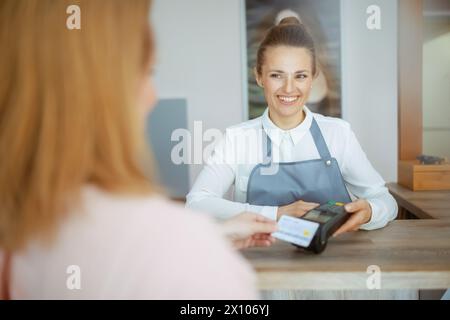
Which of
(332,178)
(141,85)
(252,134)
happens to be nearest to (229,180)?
(252,134)

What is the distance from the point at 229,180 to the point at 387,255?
1.41 ft

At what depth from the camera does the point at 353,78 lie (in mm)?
1066

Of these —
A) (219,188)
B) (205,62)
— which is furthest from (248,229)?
(205,62)

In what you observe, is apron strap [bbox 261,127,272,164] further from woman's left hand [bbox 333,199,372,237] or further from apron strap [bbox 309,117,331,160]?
woman's left hand [bbox 333,199,372,237]

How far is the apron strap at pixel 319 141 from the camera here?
1032 mm

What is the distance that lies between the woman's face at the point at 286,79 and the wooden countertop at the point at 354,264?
41cm

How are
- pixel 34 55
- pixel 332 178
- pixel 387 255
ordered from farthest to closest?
pixel 332 178
pixel 387 255
pixel 34 55

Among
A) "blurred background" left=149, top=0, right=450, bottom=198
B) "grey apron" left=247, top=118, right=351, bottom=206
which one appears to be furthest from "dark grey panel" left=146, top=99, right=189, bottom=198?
"grey apron" left=247, top=118, right=351, bottom=206

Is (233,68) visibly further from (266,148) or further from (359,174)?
(359,174)

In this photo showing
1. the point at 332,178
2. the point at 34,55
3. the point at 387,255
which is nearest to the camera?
the point at 34,55

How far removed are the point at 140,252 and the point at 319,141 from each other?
29.7 inches

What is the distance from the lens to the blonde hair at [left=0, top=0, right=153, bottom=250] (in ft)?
1.22

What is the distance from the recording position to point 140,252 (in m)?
0.36
